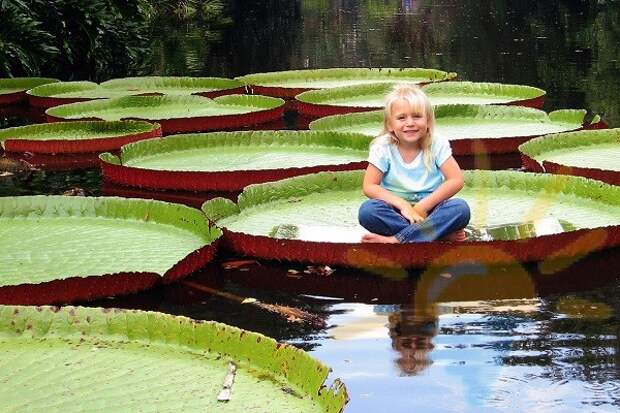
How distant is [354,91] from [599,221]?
4.67m

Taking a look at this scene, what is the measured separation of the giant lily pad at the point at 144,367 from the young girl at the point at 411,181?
132 cm

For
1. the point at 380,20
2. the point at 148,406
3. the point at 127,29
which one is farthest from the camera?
the point at 380,20

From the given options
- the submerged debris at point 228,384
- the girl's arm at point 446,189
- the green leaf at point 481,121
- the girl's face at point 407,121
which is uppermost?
the girl's face at point 407,121

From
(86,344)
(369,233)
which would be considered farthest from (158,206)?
(86,344)

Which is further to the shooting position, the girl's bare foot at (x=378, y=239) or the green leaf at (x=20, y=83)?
the green leaf at (x=20, y=83)

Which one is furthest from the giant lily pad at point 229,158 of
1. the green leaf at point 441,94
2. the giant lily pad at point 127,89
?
the giant lily pad at point 127,89

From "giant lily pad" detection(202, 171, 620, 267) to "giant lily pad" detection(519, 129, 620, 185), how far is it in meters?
0.45

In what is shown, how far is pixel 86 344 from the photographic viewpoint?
292 centimetres

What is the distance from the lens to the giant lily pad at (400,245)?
153 inches

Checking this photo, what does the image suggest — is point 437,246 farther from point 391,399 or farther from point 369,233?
point 391,399

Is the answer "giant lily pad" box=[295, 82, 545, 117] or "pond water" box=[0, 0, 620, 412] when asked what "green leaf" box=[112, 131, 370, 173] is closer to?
"pond water" box=[0, 0, 620, 412]

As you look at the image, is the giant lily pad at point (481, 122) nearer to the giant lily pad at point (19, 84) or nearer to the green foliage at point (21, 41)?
the giant lily pad at point (19, 84)

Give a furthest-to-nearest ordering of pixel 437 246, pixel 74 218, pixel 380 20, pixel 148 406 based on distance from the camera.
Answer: pixel 380 20 → pixel 74 218 → pixel 437 246 → pixel 148 406

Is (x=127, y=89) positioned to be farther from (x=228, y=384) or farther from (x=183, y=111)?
(x=228, y=384)
